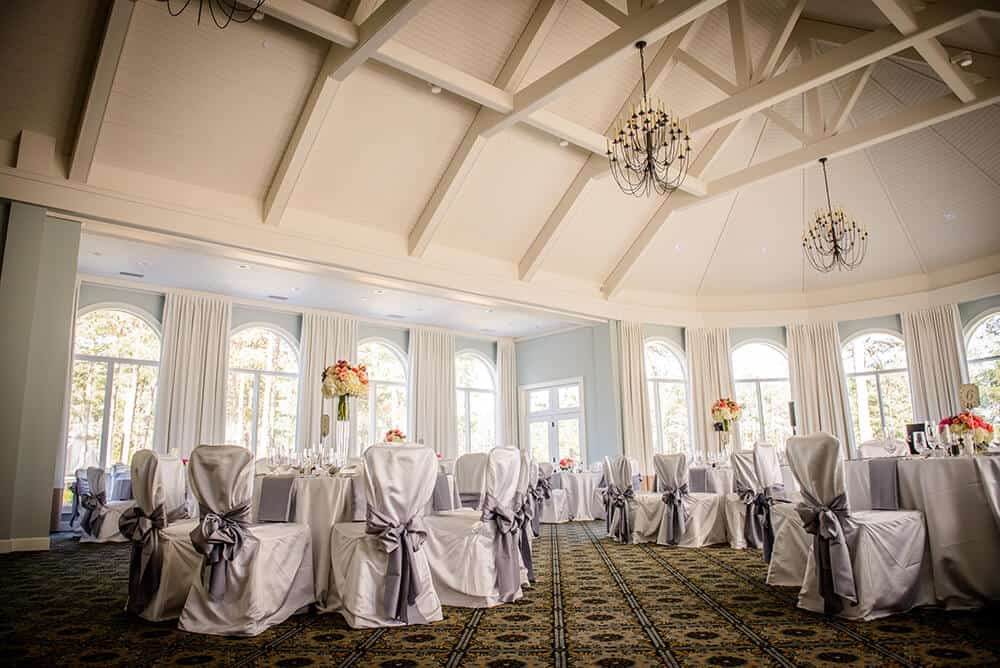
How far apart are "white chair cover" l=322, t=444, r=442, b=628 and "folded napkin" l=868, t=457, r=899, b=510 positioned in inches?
108

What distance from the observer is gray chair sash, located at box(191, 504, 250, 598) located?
325cm

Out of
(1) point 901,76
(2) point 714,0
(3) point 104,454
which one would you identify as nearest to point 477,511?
(2) point 714,0

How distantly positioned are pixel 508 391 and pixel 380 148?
23.8ft

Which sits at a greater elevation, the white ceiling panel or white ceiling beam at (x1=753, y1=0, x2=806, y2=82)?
white ceiling beam at (x1=753, y1=0, x2=806, y2=82)

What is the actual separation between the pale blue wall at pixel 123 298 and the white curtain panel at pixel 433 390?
4530mm

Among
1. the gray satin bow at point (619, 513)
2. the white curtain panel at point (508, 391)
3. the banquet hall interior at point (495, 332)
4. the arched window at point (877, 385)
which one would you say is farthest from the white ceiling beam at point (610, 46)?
the arched window at point (877, 385)

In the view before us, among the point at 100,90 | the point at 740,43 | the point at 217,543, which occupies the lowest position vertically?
the point at 217,543

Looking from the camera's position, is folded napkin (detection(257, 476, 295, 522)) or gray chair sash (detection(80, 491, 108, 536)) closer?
folded napkin (detection(257, 476, 295, 522))

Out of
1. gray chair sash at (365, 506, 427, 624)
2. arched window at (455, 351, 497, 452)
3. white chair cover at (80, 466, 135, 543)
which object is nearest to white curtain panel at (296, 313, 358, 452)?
arched window at (455, 351, 497, 452)

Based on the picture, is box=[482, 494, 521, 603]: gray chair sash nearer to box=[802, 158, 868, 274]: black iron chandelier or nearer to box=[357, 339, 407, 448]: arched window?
box=[802, 158, 868, 274]: black iron chandelier

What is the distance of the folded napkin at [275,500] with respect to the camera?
13.1 feet

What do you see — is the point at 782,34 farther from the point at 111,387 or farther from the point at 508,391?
the point at 111,387

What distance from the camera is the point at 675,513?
6457mm

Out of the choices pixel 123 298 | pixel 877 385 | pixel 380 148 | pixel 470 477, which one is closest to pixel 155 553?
pixel 470 477
